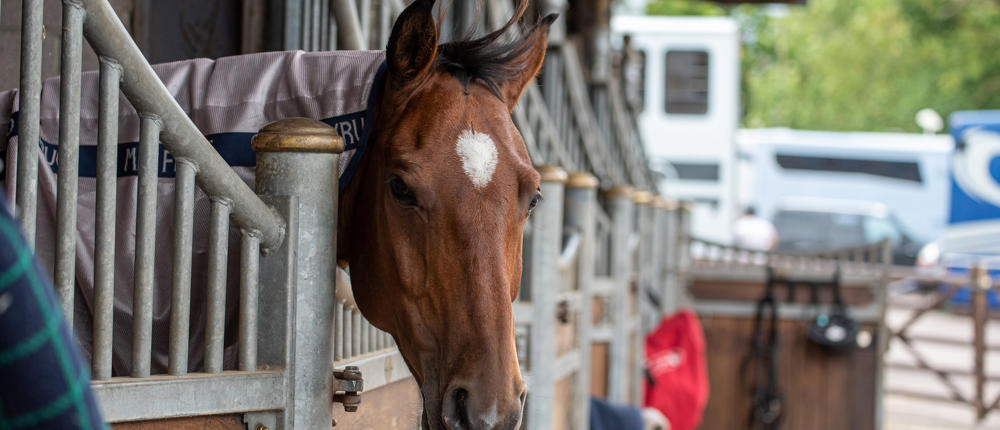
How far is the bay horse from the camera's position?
172 centimetres

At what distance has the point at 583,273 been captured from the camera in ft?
13.7

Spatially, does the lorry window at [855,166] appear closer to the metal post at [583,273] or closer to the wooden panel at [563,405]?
the metal post at [583,273]

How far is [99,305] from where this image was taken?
62.9 inches

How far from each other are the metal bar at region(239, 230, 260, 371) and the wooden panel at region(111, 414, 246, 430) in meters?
0.09

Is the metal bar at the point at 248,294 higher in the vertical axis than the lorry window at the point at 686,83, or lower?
lower

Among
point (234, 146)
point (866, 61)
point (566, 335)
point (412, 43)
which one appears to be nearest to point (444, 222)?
point (412, 43)

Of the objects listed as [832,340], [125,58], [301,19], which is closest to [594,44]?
[832,340]

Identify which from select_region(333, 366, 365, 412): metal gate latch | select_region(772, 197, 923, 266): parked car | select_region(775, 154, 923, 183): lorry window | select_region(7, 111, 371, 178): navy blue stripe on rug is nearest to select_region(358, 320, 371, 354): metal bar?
select_region(333, 366, 365, 412): metal gate latch

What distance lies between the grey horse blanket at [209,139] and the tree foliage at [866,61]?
24.5 metres

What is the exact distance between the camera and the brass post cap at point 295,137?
176cm

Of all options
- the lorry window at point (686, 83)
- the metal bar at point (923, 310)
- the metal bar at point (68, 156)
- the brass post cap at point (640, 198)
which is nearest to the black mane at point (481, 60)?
the metal bar at point (68, 156)

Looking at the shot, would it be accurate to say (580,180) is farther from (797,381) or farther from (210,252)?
(797,381)

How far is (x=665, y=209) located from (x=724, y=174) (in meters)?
10.5

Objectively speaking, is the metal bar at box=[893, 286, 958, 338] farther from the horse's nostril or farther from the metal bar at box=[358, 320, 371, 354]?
the horse's nostril
